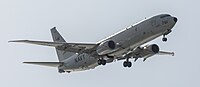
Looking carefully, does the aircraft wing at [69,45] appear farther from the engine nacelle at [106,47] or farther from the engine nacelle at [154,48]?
the engine nacelle at [154,48]

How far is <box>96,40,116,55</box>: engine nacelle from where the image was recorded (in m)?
81.5

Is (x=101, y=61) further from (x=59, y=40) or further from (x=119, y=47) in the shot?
(x=59, y=40)

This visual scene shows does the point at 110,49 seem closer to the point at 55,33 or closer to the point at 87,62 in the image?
the point at 87,62

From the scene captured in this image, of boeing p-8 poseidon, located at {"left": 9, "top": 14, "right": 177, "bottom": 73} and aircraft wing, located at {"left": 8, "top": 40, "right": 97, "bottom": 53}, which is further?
aircraft wing, located at {"left": 8, "top": 40, "right": 97, "bottom": 53}

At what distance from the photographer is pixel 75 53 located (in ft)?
295

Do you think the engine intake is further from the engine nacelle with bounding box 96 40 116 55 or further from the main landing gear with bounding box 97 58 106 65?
the engine nacelle with bounding box 96 40 116 55

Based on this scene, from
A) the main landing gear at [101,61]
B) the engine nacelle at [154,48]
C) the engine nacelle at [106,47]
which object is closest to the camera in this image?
the engine nacelle at [106,47]

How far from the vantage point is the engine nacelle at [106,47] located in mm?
81500

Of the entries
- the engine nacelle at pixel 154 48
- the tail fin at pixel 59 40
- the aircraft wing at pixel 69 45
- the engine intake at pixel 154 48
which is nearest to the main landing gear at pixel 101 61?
the aircraft wing at pixel 69 45

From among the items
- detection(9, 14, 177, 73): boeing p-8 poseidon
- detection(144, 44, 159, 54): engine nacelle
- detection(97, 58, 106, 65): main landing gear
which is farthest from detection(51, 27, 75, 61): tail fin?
detection(144, 44, 159, 54): engine nacelle

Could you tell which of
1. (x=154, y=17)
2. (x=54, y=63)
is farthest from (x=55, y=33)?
(x=154, y=17)

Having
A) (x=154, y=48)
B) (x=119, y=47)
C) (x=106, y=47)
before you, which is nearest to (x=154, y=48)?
(x=154, y=48)

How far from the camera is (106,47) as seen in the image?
81750mm

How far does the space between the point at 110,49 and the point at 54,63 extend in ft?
39.8
